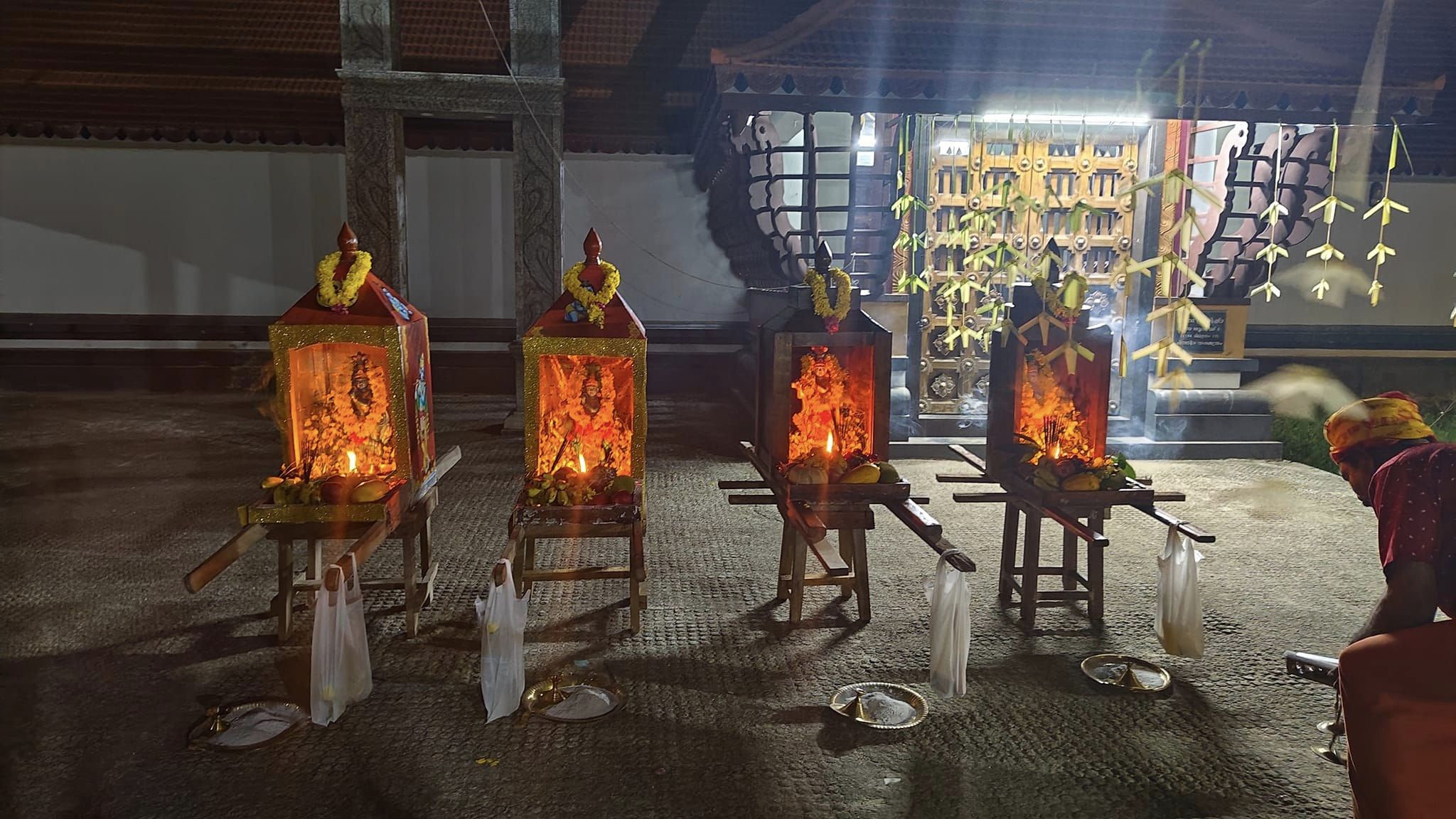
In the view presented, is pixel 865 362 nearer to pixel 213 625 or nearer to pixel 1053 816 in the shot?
pixel 1053 816

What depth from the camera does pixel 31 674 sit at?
11.9ft

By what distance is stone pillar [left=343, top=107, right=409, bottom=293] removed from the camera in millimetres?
8211

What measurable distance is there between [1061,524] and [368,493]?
136 inches

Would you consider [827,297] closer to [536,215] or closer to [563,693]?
[563,693]

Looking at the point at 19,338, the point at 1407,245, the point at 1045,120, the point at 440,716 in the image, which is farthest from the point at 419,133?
the point at 1407,245

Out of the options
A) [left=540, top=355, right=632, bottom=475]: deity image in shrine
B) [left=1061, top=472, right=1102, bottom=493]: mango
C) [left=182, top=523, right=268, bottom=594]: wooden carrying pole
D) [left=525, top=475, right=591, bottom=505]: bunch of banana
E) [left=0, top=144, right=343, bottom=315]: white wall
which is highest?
[left=0, top=144, right=343, bottom=315]: white wall

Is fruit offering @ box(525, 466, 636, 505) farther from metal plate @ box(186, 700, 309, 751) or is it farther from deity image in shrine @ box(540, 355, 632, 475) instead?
metal plate @ box(186, 700, 309, 751)

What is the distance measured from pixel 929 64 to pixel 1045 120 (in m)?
→ 1.76

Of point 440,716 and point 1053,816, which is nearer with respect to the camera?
point 1053,816

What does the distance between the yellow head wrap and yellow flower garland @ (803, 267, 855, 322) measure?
207cm

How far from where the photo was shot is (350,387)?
408 centimetres

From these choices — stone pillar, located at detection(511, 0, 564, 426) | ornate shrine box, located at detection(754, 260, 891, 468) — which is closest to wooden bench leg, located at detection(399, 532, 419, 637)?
ornate shrine box, located at detection(754, 260, 891, 468)

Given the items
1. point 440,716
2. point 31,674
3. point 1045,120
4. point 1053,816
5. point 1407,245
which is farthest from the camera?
point 1407,245

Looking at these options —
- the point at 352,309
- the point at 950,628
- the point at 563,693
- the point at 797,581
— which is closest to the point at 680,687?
the point at 563,693
